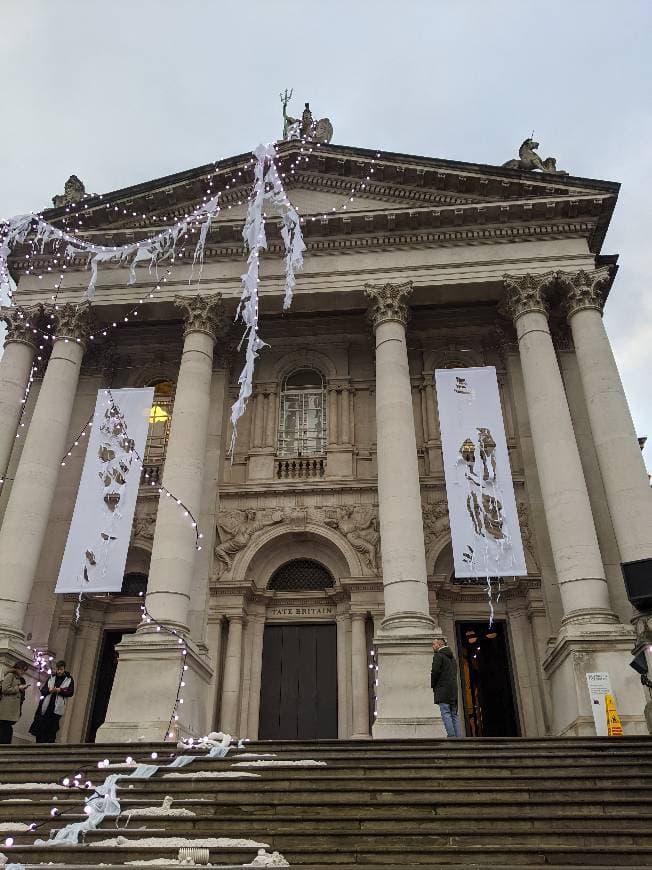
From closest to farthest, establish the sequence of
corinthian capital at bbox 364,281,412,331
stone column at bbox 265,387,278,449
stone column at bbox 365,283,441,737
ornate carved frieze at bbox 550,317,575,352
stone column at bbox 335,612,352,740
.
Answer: stone column at bbox 365,283,441,737 < stone column at bbox 335,612,352,740 < corinthian capital at bbox 364,281,412,331 < ornate carved frieze at bbox 550,317,575,352 < stone column at bbox 265,387,278,449

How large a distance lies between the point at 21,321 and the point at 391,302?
9.01 m

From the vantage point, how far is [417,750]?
9.49m

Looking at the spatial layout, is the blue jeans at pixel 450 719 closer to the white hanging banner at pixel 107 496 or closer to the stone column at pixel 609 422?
the stone column at pixel 609 422

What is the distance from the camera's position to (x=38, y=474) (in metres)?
15.9

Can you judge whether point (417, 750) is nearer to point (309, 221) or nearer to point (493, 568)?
point (493, 568)

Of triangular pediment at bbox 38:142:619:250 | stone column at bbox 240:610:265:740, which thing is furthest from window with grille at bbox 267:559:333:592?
triangular pediment at bbox 38:142:619:250

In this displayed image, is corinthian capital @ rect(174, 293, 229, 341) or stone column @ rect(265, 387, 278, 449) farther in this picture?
stone column @ rect(265, 387, 278, 449)

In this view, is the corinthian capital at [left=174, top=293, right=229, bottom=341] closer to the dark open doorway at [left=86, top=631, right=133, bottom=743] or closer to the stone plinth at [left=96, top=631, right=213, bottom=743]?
the dark open doorway at [left=86, top=631, right=133, bottom=743]

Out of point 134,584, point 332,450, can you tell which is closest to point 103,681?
point 134,584

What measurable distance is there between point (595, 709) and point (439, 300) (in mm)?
9918

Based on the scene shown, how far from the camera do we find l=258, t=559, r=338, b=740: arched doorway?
1560 centimetres

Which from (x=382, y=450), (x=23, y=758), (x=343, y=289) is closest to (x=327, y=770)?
(x=23, y=758)

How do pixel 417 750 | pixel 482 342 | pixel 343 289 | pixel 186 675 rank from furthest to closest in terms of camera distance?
pixel 482 342 → pixel 343 289 → pixel 186 675 → pixel 417 750

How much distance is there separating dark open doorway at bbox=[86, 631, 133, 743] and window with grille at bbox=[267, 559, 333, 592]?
145 inches
